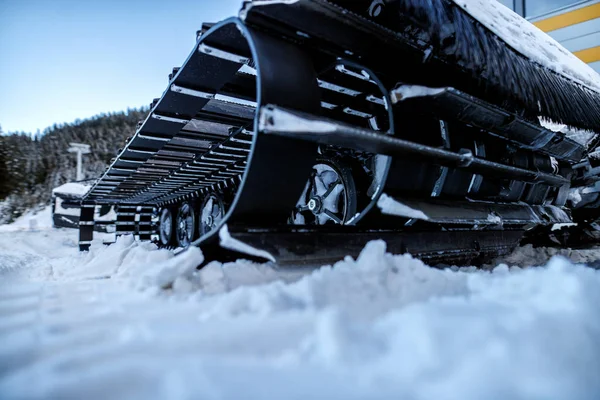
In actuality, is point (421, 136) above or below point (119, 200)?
above

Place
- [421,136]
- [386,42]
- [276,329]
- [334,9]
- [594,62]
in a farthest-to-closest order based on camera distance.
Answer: [594,62]
[421,136]
[386,42]
[334,9]
[276,329]

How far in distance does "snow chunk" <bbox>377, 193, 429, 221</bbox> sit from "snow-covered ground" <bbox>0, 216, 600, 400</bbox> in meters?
0.43

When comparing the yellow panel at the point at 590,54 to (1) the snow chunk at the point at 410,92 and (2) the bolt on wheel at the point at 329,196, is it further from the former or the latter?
(1) the snow chunk at the point at 410,92

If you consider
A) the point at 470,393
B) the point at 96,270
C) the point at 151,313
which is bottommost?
the point at 96,270

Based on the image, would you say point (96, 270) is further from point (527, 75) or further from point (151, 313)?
point (527, 75)

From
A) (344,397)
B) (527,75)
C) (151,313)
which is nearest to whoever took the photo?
(344,397)

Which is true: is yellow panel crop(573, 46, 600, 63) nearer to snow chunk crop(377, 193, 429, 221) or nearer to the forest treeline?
snow chunk crop(377, 193, 429, 221)

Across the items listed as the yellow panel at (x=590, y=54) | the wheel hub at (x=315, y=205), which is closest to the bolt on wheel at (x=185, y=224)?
the wheel hub at (x=315, y=205)

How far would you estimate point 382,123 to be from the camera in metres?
2.70

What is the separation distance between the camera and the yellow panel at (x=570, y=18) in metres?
10.2

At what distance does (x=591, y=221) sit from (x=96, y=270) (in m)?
4.74

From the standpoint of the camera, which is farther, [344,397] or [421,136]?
[421,136]

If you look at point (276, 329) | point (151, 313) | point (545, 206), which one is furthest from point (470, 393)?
point (545, 206)

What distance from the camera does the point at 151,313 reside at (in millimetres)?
970
